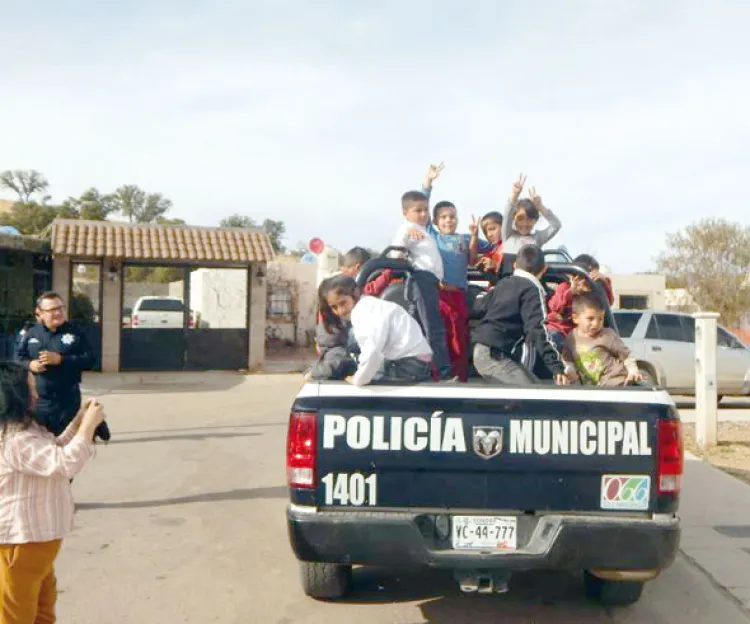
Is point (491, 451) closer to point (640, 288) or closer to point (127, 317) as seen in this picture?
point (127, 317)

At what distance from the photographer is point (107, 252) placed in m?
19.0

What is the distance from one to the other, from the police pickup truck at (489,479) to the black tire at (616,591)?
0.86 meters

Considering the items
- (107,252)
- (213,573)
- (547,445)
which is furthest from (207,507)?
(107,252)

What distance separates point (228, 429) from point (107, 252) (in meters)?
8.39

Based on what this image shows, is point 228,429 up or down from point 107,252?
down

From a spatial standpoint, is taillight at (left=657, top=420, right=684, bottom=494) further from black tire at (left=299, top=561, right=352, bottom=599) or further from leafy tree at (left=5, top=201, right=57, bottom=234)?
leafy tree at (left=5, top=201, right=57, bottom=234)

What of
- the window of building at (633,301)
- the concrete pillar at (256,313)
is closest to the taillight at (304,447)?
the concrete pillar at (256,313)

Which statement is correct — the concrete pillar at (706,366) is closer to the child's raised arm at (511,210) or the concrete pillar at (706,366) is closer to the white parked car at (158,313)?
the child's raised arm at (511,210)

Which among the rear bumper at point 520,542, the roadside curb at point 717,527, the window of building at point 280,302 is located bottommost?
the roadside curb at point 717,527

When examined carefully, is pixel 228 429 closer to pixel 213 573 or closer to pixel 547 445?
pixel 213 573

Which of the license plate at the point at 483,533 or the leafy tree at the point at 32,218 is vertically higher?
the leafy tree at the point at 32,218

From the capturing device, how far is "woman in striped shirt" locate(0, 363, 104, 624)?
3662 millimetres

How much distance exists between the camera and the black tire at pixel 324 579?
495cm

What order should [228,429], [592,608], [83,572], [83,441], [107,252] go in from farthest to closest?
[107,252]
[228,429]
[83,572]
[592,608]
[83,441]
